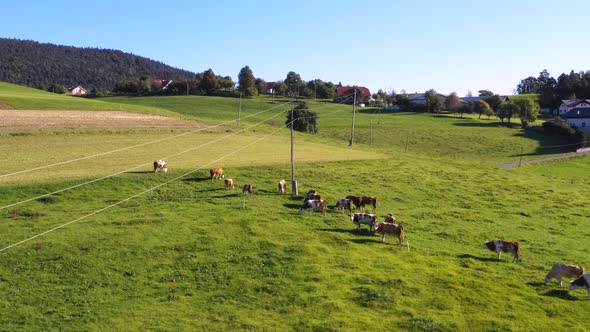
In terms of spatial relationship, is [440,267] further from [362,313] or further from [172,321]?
[172,321]

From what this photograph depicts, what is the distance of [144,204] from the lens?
35406 millimetres

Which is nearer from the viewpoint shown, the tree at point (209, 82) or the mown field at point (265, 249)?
the mown field at point (265, 249)

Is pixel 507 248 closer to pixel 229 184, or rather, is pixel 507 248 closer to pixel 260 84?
pixel 229 184

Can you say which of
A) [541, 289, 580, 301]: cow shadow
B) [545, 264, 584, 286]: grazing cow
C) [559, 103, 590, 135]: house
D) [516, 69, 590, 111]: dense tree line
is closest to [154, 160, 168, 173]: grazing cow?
[545, 264, 584, 286]: grazing cow

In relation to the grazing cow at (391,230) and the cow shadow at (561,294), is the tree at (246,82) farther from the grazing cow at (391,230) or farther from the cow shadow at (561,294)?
the cow shadow at (561,294)

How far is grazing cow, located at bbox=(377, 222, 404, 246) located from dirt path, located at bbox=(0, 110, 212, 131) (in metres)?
47.1

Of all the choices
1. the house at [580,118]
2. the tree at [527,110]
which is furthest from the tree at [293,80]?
the house at [580,118]

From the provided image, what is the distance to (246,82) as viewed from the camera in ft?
543

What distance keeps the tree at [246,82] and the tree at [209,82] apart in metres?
9.36

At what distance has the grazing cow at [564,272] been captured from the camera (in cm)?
2458

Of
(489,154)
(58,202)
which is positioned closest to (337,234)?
(58,202)

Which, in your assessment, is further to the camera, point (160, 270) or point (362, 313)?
point (160, 270)

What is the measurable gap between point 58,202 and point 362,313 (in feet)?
77.1

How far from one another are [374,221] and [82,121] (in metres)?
51.7
